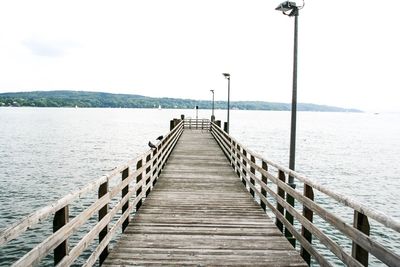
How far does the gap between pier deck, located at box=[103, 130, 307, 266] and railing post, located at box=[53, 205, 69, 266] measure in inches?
52.0

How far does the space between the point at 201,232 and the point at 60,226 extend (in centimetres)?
298

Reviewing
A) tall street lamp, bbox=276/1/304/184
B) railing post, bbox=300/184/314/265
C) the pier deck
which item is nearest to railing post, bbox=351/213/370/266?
railing post, bbox=300/184/314/265

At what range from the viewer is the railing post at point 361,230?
329 centimetres

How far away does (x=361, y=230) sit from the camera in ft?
11.2

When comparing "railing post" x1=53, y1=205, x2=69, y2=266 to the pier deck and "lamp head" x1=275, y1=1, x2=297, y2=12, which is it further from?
"lamp head" x1=275, y1=1, x2=297, y2=12

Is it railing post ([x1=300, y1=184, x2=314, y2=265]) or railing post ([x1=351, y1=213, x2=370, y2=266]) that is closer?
railing post ([x1=351, y1=213, x2=370, y2=266])

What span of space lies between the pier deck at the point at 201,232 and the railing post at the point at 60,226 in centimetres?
132

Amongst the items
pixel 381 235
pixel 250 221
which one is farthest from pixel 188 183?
pixel 381 235

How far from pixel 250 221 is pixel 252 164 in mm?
2340

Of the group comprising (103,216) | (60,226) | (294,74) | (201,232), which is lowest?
(201,232)

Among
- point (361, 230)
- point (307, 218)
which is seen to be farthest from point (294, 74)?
point (361, 230)

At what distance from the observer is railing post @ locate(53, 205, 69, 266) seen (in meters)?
3.31

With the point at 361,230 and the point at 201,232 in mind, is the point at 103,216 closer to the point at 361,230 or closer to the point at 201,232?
the point at 201,232

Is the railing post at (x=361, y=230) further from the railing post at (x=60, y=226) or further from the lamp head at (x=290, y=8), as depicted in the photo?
the lamp head at (x=290, y=8)
